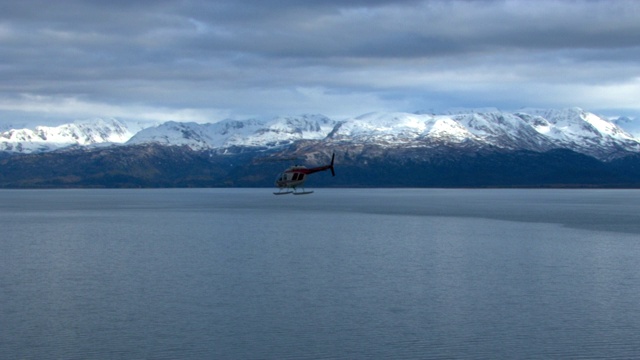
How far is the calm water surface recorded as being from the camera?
48812mm

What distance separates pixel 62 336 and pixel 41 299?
13.2m

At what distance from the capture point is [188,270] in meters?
80.6

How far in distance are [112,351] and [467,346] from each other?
2108 cm

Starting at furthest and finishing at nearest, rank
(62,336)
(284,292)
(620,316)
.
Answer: (284,292)
(620,316)
(62,336)

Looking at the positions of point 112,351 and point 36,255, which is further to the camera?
point 36,255

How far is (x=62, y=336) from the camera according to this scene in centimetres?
5088

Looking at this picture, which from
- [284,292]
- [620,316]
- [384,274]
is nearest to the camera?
[620,316]

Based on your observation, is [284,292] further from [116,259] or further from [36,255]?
[36,255]

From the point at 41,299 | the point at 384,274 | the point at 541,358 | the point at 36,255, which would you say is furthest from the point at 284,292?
the point at 36,255

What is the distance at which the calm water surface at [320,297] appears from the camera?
160 feet

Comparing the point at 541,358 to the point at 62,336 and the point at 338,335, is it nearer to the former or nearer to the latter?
the point at 338,335

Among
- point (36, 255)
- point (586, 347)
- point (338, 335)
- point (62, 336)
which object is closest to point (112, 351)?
point (62, 336)

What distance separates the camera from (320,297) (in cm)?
6438

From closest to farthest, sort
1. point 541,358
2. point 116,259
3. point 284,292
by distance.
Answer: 1. point 541,358
2. point 284,292
3. point 116,259
